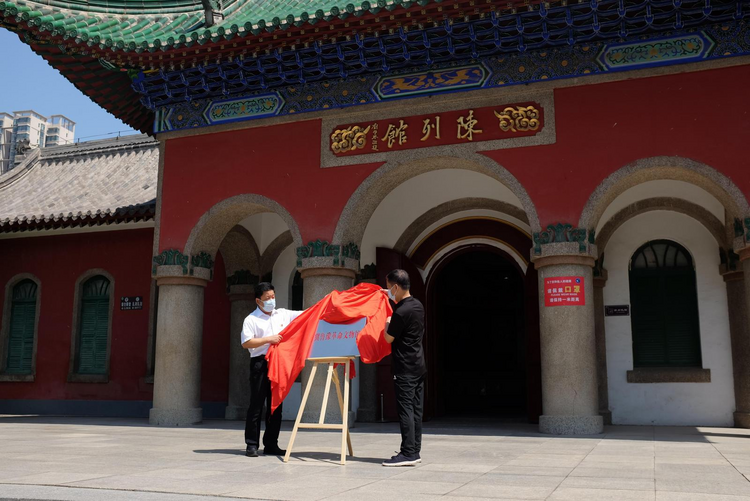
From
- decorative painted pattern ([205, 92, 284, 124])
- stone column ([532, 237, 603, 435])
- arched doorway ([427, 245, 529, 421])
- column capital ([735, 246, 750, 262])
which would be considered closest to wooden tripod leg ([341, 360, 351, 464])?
stone column ([532, 237, 603, 435])

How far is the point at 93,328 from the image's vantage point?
1414 centimetres

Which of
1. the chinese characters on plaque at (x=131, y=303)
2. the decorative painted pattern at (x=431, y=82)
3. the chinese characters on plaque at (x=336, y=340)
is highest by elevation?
the decorative painted pattern at (x=431, y=82)

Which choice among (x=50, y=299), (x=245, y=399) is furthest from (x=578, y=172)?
(x=50, y=299)

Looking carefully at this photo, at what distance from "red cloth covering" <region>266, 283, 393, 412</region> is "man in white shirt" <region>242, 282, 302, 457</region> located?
0.32 ft

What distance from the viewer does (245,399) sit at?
42.0 ft

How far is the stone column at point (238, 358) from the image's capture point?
1266 cm

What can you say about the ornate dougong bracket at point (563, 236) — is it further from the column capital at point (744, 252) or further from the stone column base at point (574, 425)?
the stone column base at point (574, 425)

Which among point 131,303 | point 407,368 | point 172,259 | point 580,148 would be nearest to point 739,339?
point 580,148

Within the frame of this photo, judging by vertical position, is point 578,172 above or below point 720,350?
above

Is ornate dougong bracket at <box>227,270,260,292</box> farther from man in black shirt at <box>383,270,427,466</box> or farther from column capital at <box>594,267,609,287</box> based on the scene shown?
man in black shirt at <box>383,270,427,466</box>

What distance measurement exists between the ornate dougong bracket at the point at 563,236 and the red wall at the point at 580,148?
0.13m

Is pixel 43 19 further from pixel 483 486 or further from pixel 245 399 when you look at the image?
pixel 483 486

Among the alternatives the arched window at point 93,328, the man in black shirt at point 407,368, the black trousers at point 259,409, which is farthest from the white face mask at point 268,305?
the arched window at point 93,328

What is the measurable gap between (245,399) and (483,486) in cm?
868
